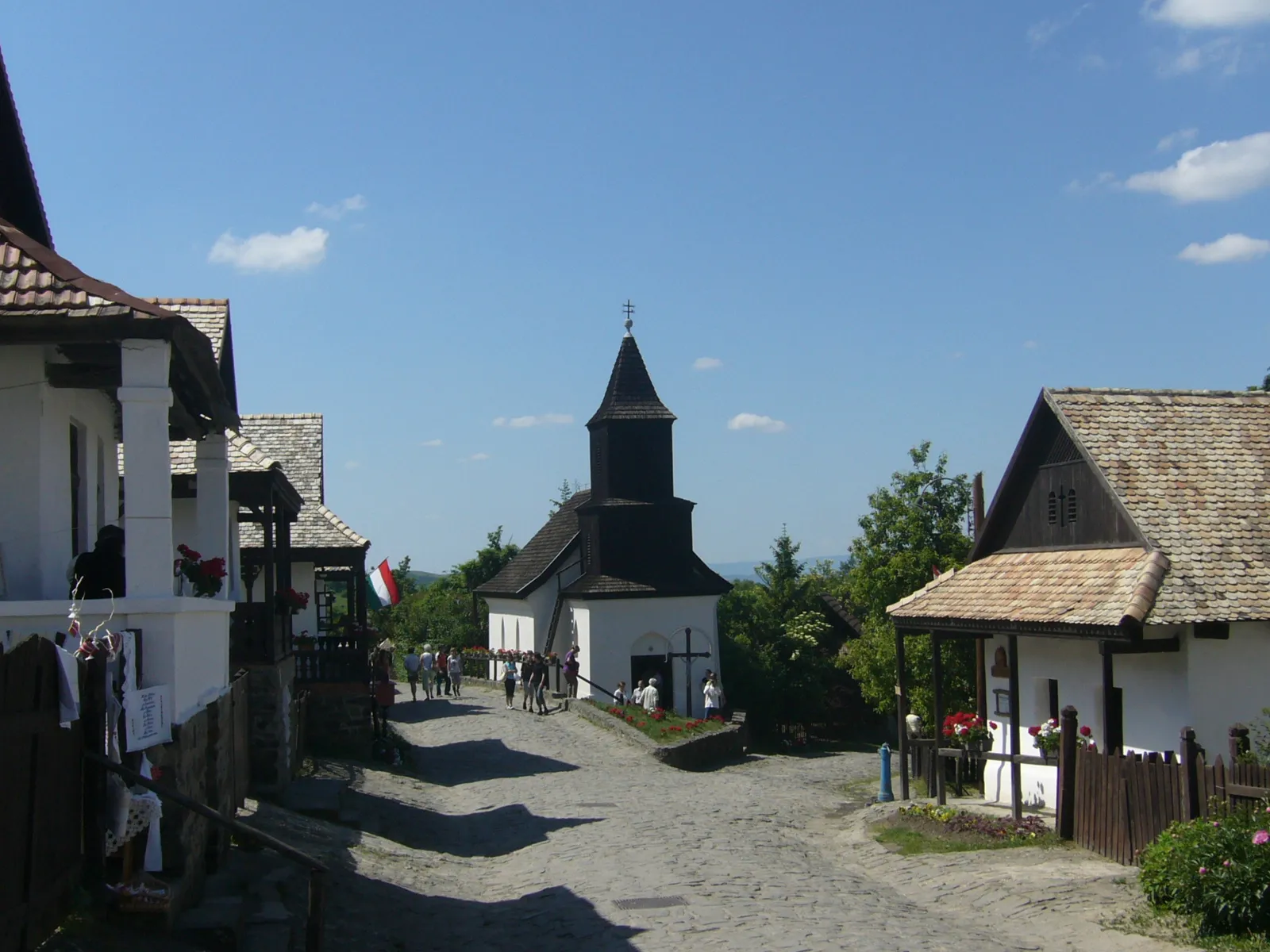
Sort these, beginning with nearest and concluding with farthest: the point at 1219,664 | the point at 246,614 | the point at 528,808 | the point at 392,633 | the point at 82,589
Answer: the point at 82,589 < the point at 1219,664 < the point at 246,614 < the point at 528,808 < the point at 392,633

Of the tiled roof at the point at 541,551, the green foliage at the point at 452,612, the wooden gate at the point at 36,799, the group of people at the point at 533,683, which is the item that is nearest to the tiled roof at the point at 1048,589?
the wooden gate at the point at 36,799

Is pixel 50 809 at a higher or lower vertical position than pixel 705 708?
higher

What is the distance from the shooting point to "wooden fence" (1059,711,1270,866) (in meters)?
13.4

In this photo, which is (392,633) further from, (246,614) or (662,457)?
(246,614)

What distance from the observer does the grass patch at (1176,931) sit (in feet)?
35.8

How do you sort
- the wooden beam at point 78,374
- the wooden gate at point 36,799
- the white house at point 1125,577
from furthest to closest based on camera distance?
the white house at point 1125,577 < the wooden beam at point 78,374 < the wooden gate at point 36,799

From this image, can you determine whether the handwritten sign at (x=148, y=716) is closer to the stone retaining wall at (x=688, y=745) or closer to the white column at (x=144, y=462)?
the white column at (x=144, y=462)

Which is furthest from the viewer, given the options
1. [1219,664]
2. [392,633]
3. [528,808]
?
[392,633]

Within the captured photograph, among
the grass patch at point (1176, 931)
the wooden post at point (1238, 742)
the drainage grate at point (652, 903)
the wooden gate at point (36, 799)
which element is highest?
the wooden gate at point (36, 799)

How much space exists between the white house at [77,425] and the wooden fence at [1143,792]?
1020 centimetres

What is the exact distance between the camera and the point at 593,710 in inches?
1412

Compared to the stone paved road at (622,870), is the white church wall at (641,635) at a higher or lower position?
higher

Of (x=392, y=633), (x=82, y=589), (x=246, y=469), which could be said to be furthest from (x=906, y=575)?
(x=392, y=633)

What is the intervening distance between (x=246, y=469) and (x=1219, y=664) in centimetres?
1357
